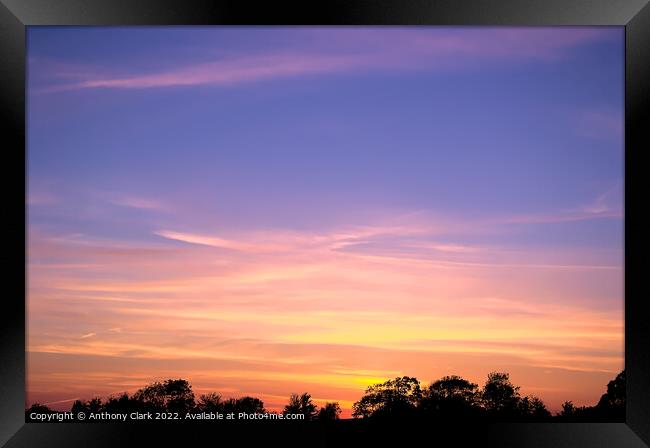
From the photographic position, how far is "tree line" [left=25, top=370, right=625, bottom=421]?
4230 millimetres

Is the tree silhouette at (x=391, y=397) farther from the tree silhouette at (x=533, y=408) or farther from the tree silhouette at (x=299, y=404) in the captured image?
the tree silhouette at (x=533, y=408)

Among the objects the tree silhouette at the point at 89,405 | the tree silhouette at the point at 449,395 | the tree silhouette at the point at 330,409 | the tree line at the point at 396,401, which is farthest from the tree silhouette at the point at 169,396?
the tree silhouette at the point at 449,395

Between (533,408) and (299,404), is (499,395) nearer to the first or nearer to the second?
(533,408)

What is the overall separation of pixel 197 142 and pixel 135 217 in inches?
24.8

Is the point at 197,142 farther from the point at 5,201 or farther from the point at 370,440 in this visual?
the point at 370,440

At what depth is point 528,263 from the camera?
14.7 ft

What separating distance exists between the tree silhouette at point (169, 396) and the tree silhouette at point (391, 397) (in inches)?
42.0

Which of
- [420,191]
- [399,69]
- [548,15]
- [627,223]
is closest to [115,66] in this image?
[399,69]

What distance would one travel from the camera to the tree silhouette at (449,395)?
4328mm

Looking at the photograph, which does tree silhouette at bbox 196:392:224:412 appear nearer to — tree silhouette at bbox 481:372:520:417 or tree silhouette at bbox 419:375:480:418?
tree silhouette at bbox 419:375:480:418

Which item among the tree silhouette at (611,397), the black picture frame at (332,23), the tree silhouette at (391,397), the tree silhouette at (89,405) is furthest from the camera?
the tree silhouette at (391,397)

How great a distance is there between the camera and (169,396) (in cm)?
441

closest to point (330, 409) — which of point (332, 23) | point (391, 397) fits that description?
point (391, 397)

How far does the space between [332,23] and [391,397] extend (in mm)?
2652
